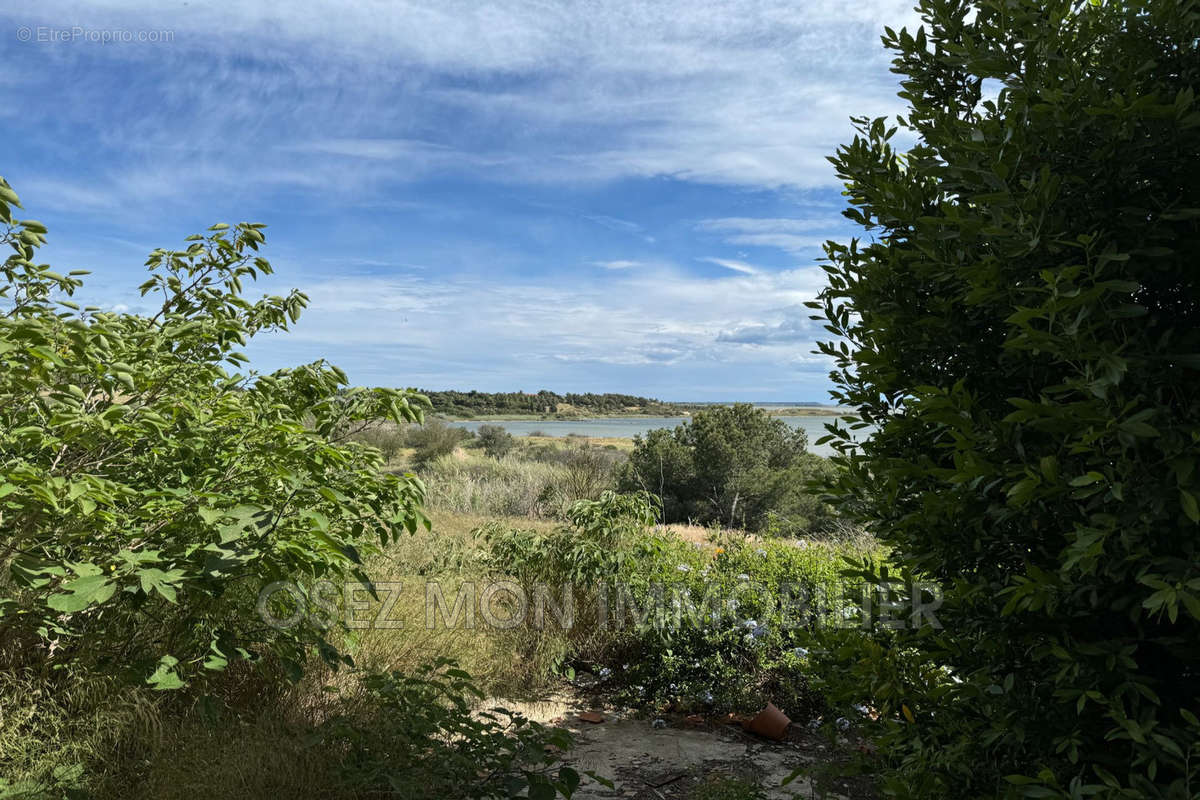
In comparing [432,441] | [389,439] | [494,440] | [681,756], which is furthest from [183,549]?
[494,440]

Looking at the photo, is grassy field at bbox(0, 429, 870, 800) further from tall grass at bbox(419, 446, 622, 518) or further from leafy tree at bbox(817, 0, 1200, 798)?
tall grass at bbox(419, 446, 622, 518)

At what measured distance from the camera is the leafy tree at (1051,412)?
1.57 m

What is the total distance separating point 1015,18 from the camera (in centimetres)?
194

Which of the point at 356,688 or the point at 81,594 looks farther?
the point at 356,688

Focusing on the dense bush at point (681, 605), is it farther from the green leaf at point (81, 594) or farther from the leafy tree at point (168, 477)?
the green leaf at point (81, 594)

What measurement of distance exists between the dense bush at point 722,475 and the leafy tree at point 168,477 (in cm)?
1055

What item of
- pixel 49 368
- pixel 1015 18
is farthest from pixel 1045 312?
pixel 49 368

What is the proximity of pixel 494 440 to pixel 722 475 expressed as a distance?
1355 cm

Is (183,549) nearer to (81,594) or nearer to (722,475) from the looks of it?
(81,594)

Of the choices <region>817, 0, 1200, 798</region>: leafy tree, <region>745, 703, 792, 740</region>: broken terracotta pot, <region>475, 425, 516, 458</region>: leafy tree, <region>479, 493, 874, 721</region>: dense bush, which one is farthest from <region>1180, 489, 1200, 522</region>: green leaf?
<region>475, 425, 516, 458</region>: leafy tree

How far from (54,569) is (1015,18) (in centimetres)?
335

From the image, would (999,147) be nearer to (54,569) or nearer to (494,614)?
(54,569)

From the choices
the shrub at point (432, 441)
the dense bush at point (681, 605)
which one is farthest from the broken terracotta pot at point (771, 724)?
the shrub at point (432, 441)

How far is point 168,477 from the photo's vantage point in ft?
10.7
